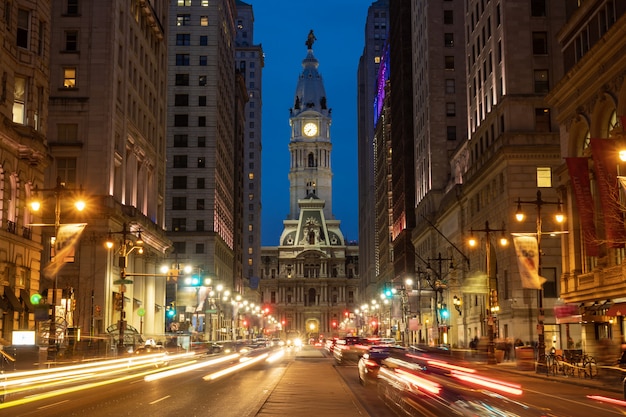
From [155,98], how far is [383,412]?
76118mm

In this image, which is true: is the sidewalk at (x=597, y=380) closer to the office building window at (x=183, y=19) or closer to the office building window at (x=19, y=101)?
the office building window at (x=19, y=101)

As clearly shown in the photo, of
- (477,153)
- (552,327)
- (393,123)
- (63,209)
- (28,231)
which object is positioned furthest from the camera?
(393,123)

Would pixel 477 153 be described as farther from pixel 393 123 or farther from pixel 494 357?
pixel 393 123

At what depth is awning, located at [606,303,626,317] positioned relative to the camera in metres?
44.8

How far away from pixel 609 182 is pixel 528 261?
5985 millimetres

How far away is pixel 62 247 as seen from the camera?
40500mm

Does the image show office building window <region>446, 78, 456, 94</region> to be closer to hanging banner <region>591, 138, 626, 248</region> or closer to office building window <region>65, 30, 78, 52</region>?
office building window <region>65, 30, 78, 52</region>

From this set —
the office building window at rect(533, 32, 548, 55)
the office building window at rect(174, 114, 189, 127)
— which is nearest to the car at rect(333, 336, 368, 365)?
the office building window at rect(533, 32, 548, 55)

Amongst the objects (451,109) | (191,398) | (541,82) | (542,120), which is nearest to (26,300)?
(191,398)

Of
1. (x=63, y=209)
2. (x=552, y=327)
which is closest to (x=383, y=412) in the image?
(x=552, y=327)

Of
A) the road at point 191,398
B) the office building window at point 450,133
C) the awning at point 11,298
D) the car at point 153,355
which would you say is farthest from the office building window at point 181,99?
the road at point 191,398

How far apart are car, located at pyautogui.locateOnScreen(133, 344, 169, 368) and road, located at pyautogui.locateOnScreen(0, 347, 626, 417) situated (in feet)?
47.0

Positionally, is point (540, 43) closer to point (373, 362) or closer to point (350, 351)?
point (350, 351)

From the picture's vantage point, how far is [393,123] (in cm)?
13912
